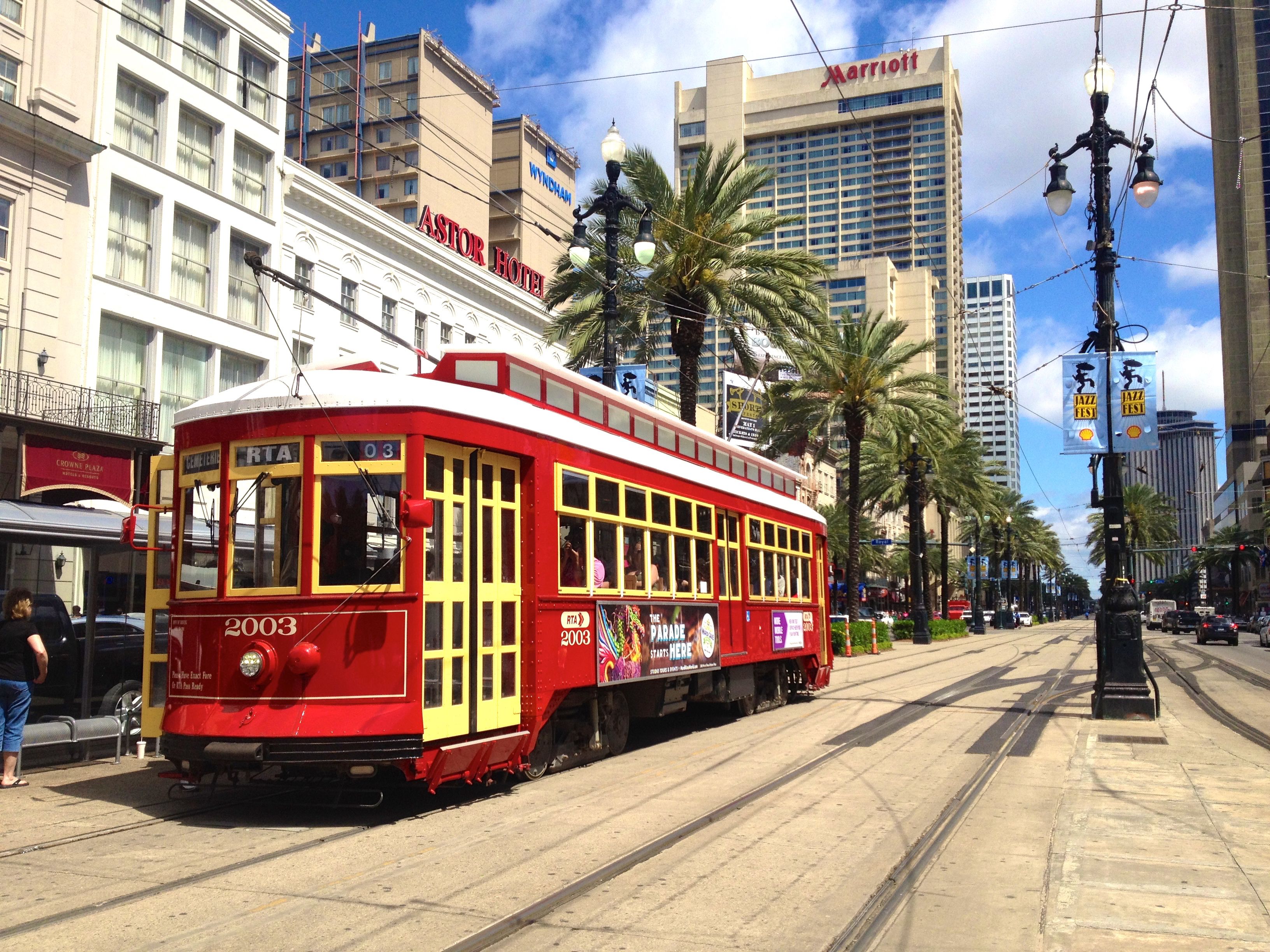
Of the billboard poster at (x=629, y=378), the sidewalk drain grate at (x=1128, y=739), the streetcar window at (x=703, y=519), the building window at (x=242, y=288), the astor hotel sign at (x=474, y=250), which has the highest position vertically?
the astor hotel sign at (x=474, y=250)

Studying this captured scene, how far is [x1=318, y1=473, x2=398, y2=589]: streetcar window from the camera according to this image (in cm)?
871

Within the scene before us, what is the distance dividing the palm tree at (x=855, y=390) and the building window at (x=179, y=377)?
16202 mm

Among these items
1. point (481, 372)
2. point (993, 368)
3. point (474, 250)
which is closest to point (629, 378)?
point (481, 372)

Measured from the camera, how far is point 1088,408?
16734 mm

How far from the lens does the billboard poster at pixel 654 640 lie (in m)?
11.5

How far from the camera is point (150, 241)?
28.0 meters

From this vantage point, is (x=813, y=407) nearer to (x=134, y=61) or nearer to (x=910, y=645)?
(x=910, y=645)

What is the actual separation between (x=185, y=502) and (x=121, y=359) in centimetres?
1965

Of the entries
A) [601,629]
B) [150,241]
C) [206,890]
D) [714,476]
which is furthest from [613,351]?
[150,241]

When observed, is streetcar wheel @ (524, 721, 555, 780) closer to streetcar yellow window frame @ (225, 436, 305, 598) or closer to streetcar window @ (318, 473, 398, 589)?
streetcar window @ (318, 473, 398, 589)

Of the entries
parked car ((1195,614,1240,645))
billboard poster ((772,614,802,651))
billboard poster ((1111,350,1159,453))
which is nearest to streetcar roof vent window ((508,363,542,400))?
billboard poster ((772,614,802,651))

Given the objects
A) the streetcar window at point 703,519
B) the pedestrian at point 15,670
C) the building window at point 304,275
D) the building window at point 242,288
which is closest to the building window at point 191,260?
the building window at point 242,288

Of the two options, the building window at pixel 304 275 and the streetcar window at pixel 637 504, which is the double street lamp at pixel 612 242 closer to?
the streetcar window at pixel 637 504

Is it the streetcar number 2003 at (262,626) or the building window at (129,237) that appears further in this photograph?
the building window at (129,237)
